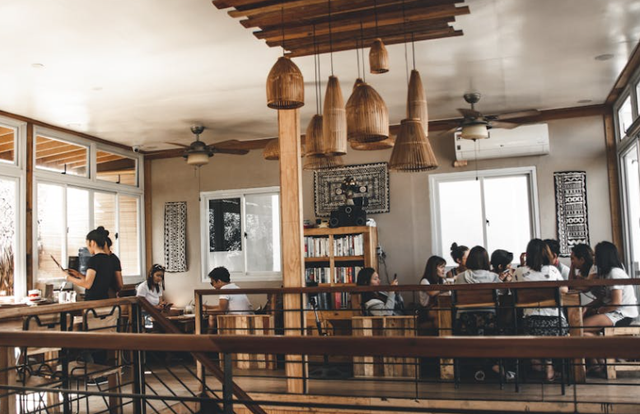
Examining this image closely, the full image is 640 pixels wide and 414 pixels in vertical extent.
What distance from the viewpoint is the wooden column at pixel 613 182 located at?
863cm

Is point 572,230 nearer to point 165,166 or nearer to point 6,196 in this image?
point 165,166

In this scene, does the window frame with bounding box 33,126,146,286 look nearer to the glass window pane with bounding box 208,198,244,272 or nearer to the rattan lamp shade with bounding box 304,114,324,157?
the glass window pane with bounding box 208,198,244,272

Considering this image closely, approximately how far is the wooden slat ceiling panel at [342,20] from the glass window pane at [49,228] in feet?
17.3

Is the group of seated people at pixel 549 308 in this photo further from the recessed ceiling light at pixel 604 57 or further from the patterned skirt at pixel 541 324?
the recessed ceiling light at pixel 604 57

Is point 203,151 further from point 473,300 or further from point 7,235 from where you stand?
point 473,300

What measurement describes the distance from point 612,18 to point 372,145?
269cm

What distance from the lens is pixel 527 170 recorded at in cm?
915

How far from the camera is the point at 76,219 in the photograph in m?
9.51

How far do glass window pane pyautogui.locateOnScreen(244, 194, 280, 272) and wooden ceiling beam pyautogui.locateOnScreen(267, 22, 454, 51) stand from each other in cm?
548

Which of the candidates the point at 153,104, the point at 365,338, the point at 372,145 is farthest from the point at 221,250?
the point at 365,338

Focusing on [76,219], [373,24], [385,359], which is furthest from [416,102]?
[76,219]

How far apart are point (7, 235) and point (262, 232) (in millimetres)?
3957

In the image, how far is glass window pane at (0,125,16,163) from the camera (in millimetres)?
8172

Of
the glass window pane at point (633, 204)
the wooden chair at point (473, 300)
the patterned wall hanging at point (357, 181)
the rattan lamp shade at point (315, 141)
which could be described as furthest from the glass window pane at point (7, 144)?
the glass window pane at point (633, 204)
